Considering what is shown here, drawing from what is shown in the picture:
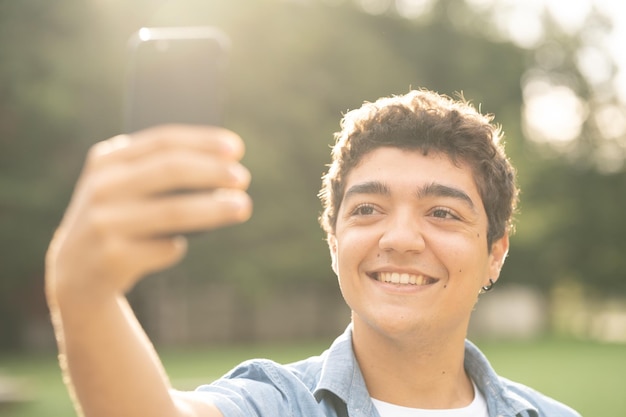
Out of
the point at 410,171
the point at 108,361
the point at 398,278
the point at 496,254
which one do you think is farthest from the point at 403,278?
the point at 108,361

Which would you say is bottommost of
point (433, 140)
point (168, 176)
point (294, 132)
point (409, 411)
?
point (409, 411)

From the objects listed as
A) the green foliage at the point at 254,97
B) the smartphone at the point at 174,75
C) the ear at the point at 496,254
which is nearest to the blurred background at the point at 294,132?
the green foliage at the point at 254,97

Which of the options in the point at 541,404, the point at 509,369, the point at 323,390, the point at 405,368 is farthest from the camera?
the point at 509,369

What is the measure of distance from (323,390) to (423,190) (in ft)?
2.50

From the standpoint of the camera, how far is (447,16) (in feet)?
115

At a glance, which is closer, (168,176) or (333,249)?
(168,176)

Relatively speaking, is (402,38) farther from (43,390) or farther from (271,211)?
(43,390)

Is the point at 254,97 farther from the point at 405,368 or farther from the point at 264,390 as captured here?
the point at 264,390

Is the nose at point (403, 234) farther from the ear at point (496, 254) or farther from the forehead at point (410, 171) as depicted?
the ear at point (496, 254)

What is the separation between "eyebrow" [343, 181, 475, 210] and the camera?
316 cm

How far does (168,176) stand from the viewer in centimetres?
134

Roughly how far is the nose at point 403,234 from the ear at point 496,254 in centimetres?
56

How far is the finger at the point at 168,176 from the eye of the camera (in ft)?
4.40

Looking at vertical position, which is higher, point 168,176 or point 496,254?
point 496,254
